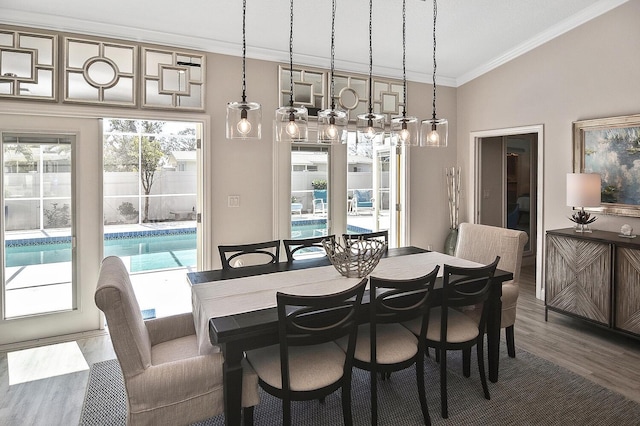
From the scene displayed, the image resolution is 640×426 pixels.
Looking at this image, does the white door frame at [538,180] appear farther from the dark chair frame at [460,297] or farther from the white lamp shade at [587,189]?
the dark chair frame at [460,297]

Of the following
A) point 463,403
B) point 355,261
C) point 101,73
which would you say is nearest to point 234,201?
point 101,73

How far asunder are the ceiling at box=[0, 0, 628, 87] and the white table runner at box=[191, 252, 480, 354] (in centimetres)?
238

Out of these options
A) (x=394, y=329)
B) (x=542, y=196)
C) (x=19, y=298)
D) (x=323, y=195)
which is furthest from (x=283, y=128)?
(x=542, y=196)

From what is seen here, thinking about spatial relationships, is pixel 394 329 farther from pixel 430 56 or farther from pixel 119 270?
pixel 430 56

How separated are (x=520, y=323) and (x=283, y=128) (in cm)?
313

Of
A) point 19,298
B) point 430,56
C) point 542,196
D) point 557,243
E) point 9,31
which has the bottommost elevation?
point 19,298

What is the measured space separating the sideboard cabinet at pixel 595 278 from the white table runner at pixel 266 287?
1.33m

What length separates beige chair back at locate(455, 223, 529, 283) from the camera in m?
3.11

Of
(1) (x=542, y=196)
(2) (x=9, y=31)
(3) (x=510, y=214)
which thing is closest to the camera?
(2) (x=9, y=31)

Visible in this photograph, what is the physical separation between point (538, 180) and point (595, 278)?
1454 millimetres

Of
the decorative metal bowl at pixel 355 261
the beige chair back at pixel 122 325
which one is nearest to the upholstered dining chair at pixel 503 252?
the decorative metal bowl at pixel 355 261

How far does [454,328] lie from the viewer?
2.50 m

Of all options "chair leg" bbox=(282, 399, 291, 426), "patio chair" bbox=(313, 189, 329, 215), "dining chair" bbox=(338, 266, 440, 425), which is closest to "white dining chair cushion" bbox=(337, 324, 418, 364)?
"dining chair" bbox=(338, 266, 440, 425)

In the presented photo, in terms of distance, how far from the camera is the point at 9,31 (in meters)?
3.18
